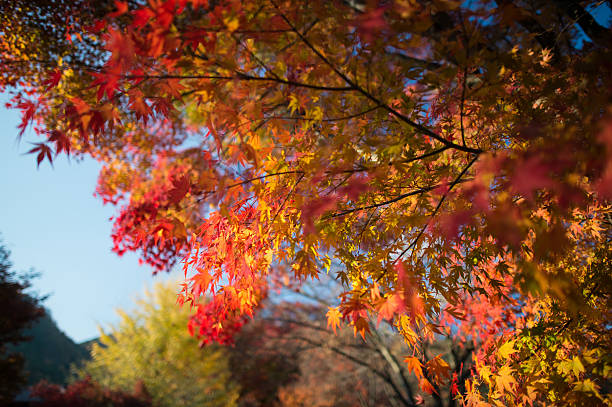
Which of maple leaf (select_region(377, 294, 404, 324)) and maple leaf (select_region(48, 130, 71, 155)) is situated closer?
maple leaf (select_region(48, 130, 71, 155))

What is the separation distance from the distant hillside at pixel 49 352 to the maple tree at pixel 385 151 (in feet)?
91.4

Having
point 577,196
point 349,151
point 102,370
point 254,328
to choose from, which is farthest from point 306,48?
point 102,370

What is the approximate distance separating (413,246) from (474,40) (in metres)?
1.05

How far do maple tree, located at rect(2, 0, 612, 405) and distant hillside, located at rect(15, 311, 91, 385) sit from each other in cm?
2786

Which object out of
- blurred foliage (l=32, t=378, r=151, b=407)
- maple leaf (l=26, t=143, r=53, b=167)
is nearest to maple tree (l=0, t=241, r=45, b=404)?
blurred foliage (l=32, t=378, r=151, b=407)

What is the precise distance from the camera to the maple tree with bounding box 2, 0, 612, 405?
1.10m

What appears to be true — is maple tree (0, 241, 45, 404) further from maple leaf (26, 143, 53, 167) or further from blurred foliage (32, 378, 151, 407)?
maple leaf (26, 143, 53, 167)

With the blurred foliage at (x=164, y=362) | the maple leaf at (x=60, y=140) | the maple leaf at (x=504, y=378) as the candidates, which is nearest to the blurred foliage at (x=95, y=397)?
the blurred foliage at (x=164, y=362)

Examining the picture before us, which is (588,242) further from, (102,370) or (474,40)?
(102,370)

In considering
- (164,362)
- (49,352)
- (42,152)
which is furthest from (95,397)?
(49,352)

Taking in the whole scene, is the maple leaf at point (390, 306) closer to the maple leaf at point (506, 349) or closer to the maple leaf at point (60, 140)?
the maple leaf at point (506, 349)

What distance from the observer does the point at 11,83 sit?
4.11m

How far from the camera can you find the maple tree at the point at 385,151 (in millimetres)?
1104

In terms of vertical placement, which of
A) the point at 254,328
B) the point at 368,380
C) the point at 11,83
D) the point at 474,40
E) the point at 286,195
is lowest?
the point at 368,380
